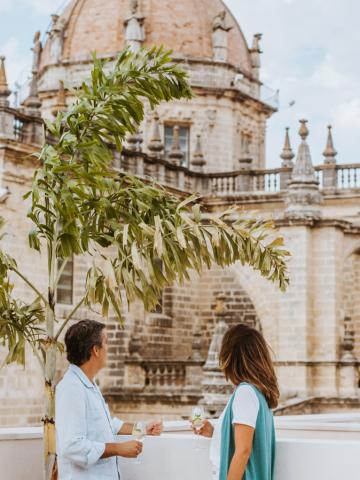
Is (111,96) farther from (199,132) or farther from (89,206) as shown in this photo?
(199,132)

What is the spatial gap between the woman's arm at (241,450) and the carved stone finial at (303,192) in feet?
65.7

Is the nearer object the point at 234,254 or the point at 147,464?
the point at 147,464

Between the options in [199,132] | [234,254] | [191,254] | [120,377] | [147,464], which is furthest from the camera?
[199,132]

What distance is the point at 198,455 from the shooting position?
6578 mm

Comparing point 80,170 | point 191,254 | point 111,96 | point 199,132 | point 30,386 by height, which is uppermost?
point 199,132

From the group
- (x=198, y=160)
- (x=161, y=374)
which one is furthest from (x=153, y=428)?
(x=198, y=160)

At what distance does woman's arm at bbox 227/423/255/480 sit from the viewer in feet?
18.4

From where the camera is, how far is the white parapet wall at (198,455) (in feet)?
19.7

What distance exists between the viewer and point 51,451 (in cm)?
745

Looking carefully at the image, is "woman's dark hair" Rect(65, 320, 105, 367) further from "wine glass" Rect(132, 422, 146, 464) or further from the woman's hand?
the woman's hand

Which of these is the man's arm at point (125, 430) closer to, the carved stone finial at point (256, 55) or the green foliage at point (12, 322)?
the green foliage at point (12, 322)

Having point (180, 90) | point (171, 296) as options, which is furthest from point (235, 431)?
point (171, 296)

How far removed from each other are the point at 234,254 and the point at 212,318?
65.6ft

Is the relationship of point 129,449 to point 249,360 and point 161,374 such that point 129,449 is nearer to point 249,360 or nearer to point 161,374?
point 249,360
